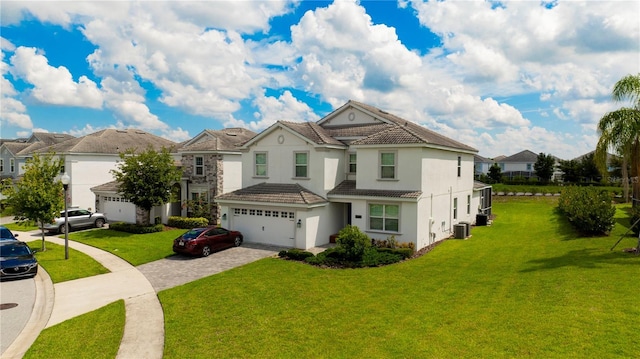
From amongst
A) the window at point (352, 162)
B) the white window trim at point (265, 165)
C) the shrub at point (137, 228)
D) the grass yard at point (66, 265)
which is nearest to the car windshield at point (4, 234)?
the grass yard at point (66, 265)

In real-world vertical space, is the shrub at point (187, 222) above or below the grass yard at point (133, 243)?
above

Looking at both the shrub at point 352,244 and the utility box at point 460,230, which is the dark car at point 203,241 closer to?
the shrub at point 352,244

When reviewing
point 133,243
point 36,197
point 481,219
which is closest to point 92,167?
point 133,243

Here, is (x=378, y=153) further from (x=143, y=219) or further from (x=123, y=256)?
(x=143, y=219)

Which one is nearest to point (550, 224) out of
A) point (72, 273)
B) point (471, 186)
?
point (471, 186)

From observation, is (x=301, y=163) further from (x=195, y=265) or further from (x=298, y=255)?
(x=195, y=265)

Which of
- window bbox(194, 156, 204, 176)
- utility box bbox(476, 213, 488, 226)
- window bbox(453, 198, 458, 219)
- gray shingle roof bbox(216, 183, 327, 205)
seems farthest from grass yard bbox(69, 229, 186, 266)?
utility box bbox(476, 213, 488, 226)
